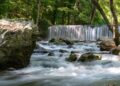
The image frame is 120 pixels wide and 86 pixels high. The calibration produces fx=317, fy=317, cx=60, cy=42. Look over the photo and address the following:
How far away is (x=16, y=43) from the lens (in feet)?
30.7

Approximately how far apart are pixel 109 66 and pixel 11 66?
3193 millimetres

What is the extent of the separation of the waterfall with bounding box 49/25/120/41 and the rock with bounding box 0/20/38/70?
17047 millimetres

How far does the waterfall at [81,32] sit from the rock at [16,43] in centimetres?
1705

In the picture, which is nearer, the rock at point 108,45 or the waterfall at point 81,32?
the rock at point 108,45

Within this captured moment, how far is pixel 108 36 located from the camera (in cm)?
2662

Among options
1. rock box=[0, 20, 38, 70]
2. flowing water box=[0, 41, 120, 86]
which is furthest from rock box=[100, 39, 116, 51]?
rock box=[0, 20, 38, 70]

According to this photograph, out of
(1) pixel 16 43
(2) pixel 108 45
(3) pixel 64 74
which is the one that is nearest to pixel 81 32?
(2) pixel 108 45

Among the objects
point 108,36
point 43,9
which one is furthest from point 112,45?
point 43,9

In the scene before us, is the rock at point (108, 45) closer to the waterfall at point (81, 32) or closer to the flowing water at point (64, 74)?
the flowing water at point (64, 74)

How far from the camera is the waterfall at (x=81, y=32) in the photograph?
26.8 m

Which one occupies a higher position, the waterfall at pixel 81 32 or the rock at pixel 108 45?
the rock at pixel 108 45

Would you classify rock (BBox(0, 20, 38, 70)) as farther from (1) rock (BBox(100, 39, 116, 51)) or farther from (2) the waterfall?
(2) the waterfall

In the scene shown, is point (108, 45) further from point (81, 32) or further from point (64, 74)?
point (81, 32)

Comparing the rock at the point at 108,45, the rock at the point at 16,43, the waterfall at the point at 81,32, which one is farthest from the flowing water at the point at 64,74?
the waterfall at the point at 81,32
